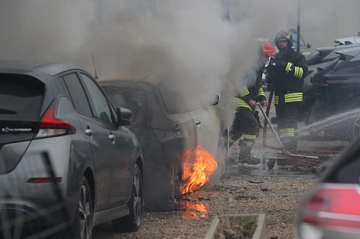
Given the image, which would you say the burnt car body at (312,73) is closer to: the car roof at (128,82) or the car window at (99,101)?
the car roof at (128,82)

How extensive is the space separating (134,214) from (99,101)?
1123 mm

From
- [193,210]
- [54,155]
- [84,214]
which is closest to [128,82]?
[193,210]

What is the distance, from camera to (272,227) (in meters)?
7.33

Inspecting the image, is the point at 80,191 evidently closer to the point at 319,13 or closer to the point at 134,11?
the point at 134,11

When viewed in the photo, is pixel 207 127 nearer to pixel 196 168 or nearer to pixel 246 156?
pixel 196 168

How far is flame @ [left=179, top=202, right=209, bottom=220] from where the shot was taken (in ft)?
26.4

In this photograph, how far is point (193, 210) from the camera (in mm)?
8406

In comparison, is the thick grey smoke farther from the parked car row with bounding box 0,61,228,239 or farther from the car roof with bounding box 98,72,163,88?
the parked car row with bounding box 0,61,228,239

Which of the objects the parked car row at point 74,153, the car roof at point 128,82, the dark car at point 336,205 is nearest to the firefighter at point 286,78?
the car roof at point 128,82

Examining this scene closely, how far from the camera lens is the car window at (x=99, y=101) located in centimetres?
666

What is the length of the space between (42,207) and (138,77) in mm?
4479

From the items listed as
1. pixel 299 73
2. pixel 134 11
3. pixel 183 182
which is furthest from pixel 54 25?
pixel 299 73

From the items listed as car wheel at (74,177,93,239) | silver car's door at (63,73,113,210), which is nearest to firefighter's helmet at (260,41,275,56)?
silver car's door at (63,73,113,210)

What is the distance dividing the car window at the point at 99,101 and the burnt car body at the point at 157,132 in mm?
1128
